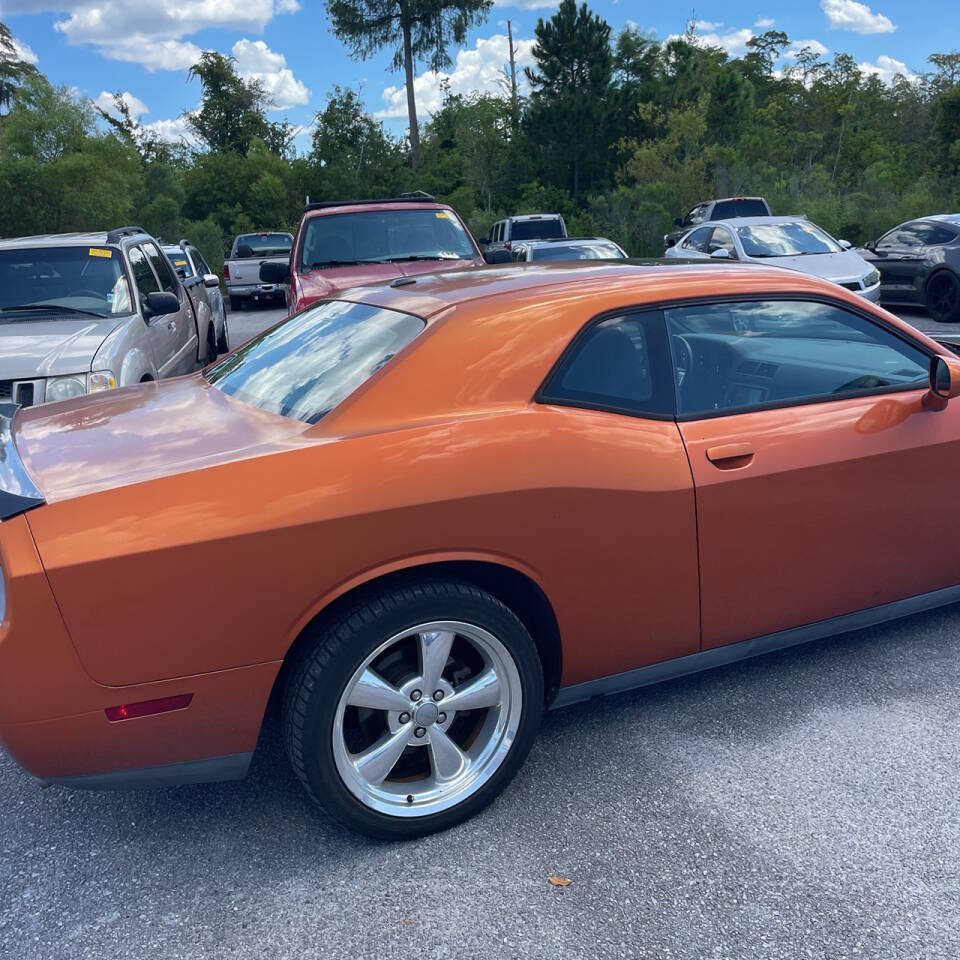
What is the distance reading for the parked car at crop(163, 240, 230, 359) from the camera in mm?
9586

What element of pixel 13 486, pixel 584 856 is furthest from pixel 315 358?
pixel 584 856

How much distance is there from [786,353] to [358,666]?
2.01m

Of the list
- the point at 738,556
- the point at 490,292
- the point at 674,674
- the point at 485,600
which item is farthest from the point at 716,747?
the point at 490,292

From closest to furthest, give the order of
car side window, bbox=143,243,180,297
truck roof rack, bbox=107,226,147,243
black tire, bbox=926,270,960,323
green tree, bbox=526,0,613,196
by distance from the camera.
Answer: truck roof rack, bbox=107,226,147,243 < car side window, bbox=143,243,180,297 < black tire, bbox=926,270,960,323 < green tree, bbox=526,0,613,196

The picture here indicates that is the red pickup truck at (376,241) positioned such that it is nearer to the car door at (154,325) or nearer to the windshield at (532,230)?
the car door at (154,325)

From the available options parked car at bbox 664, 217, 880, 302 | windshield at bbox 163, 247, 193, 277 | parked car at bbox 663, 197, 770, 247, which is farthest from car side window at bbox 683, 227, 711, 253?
windshield at bbox 163, 247, 193, 277

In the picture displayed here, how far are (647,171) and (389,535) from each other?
32.2 metres

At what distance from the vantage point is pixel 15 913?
97.9 inches

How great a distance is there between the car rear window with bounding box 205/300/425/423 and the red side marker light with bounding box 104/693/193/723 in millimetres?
894

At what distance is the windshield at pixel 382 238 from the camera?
28.4 feet

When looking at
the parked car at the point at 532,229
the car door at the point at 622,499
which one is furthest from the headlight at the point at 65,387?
the parked car at the point at 532,229

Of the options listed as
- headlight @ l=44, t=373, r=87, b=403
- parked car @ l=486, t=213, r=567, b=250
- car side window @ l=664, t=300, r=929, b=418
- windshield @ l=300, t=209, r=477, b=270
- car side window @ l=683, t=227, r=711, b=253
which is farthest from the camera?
parked car @ l=486, t=213, r=567, b=250

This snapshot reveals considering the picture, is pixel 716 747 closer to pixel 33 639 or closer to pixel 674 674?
pixel 674 674

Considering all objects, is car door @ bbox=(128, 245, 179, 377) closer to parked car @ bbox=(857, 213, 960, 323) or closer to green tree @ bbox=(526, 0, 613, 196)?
parked car @ bbox=(857, 213, 960, 323)
